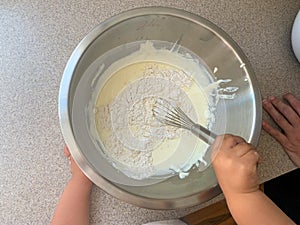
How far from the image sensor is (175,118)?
760mm

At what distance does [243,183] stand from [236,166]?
0.10 feet

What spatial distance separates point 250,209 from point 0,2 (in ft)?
1.88

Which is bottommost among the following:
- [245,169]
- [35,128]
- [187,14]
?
[35,128]

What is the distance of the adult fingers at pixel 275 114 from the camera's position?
0.82 meters

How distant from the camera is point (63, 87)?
663mm

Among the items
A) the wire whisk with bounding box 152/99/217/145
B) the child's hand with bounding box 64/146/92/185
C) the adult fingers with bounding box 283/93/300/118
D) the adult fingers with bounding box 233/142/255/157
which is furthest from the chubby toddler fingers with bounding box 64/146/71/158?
the adult fingers with bounding box 283/93/300/118

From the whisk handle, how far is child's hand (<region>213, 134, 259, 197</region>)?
5 cm

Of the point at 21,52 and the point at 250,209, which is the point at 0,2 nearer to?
the point at 21,52

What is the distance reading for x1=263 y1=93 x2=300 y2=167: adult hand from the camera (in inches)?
32.0

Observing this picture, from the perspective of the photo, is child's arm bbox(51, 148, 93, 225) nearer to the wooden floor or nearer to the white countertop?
the white countertop

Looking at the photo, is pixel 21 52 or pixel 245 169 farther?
pixel 21 52

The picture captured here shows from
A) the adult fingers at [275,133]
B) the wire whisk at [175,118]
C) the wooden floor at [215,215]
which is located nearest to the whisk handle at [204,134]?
the wire whisk at [175,118]

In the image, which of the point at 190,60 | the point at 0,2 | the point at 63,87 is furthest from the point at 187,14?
the point at 0,2

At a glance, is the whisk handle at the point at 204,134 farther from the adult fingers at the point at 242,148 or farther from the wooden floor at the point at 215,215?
the wooden floor at the point at 215,215
